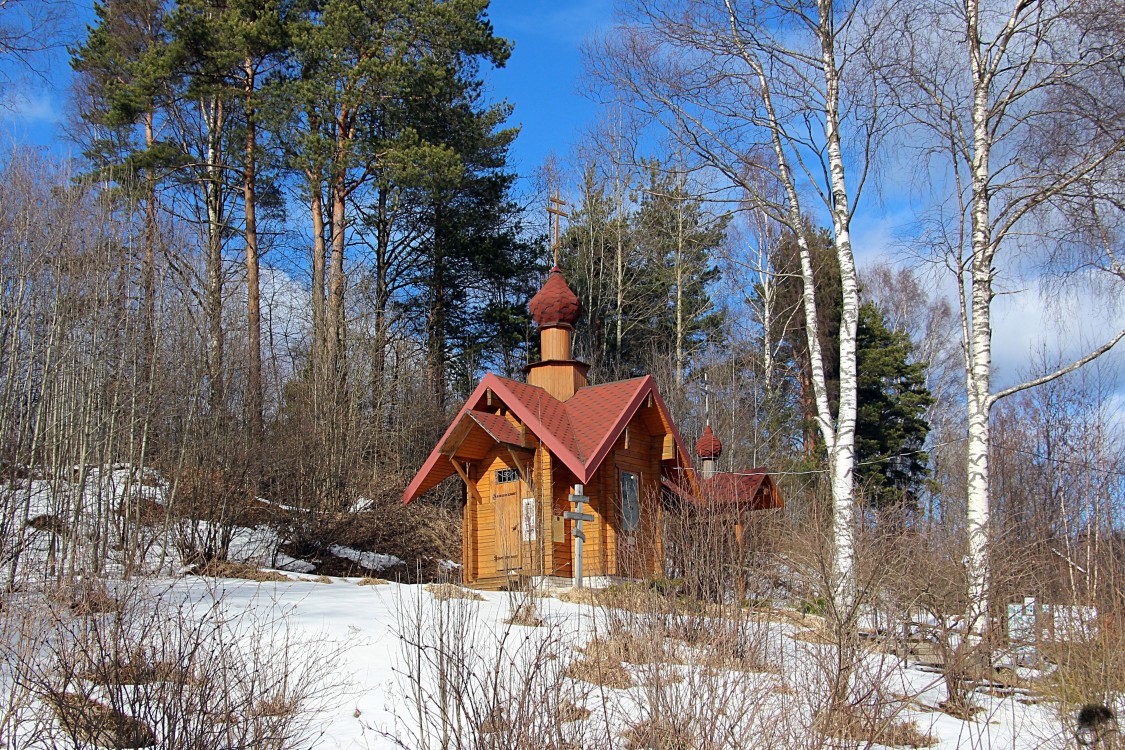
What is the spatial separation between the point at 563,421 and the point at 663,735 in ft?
38.8

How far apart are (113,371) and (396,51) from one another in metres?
11.8

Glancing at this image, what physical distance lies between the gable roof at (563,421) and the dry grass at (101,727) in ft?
33.4

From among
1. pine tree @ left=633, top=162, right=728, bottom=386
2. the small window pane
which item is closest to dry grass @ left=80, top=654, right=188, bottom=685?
the small window pane

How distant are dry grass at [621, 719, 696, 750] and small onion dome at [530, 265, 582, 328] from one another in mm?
13672

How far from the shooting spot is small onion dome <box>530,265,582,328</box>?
18.5m

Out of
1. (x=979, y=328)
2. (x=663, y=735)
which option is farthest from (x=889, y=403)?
(x=663, y=735)

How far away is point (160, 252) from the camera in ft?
44.7

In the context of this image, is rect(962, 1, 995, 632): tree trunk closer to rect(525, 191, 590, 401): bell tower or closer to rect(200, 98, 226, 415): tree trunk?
rect(525, 191, 590, 401): bell tower

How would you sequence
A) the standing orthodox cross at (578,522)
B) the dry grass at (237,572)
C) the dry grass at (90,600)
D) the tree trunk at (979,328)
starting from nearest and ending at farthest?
the dry grass at (90,600) → the tree trunk at (979,328) → the dry grass at (237,572) → the standing orthodox cross at (578,522)

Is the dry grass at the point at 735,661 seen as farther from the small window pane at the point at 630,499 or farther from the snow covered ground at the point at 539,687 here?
the small window pane at the point at 630,499

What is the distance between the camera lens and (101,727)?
4.78 metres

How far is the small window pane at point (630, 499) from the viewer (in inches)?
666

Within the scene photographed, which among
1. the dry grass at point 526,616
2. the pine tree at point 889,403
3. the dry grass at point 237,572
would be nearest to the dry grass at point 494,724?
the dry grass at point 526,616

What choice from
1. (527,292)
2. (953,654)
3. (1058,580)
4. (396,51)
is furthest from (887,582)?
(527,292)
